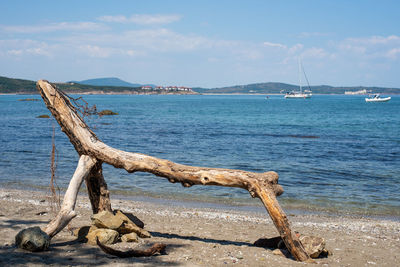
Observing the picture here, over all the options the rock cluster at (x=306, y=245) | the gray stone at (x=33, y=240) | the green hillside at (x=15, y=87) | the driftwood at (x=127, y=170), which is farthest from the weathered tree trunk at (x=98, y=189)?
the green hillside at (x=15, y=87)

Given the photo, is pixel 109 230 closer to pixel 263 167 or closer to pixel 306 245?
pixel 306 245

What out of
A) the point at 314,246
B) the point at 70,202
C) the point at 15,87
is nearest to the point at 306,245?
the point at 314,246

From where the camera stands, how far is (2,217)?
364 inches

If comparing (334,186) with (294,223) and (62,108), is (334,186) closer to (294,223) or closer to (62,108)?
(294,223)

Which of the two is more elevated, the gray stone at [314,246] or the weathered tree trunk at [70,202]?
the weathered tree trunk at [70,202]

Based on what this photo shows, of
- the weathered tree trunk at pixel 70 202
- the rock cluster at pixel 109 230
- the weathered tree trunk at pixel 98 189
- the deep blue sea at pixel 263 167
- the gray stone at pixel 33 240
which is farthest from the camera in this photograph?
the deep blue sea at pixel 263 167

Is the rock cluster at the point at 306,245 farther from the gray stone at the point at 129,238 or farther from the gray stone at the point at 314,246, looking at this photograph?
the gray stone at the point at 129,238

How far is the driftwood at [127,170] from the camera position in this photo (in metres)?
6.91

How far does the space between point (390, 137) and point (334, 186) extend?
900 inches

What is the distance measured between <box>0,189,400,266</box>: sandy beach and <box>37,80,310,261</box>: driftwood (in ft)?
1.92

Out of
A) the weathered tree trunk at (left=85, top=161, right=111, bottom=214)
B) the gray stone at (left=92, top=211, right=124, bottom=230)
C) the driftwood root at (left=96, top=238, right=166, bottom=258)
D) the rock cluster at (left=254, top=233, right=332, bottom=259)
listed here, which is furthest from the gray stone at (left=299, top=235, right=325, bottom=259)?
the weathered tree trunk at (left=85, top=161, right=111, bottom=214)

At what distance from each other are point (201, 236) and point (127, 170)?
2.27m

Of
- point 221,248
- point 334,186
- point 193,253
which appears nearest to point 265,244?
point 221,248

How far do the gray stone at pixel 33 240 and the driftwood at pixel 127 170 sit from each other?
198 mm
